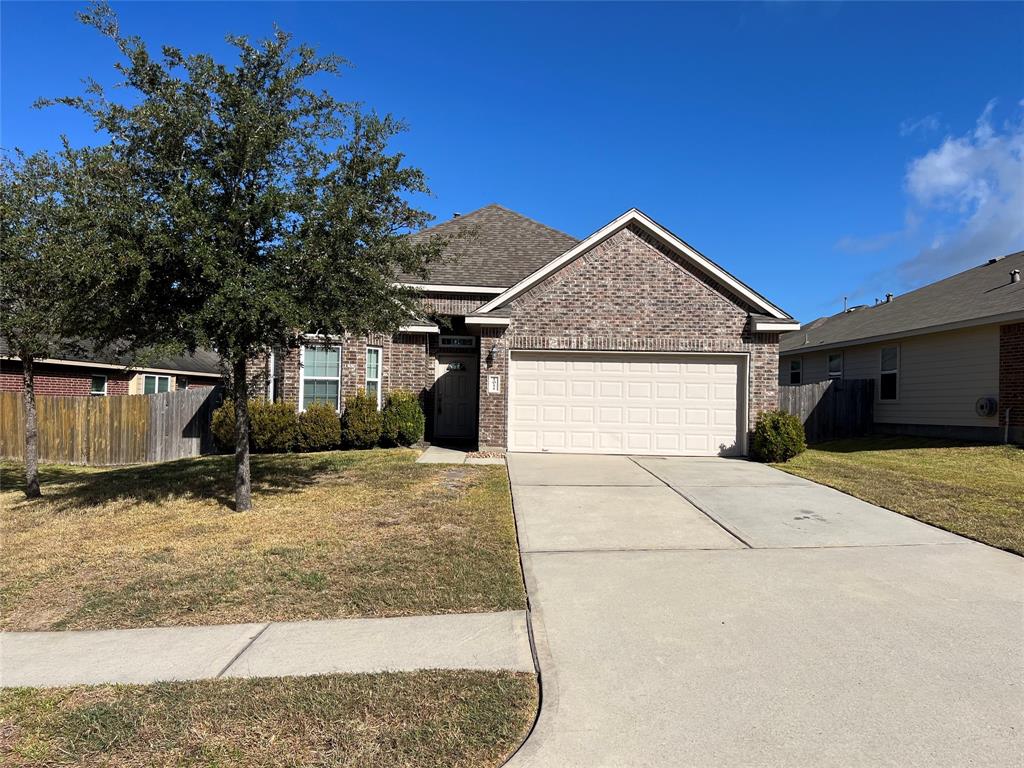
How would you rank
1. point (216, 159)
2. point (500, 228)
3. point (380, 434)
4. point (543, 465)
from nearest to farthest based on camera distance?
point (216, 159) → point (543, 465) → point (380, 434) → point (500, 228)

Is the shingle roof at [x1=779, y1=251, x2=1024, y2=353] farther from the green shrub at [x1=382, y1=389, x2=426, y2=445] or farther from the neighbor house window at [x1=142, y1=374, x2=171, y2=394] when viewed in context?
the neighbor house window at [x1=142, y1=374, x2=171, y2=394]

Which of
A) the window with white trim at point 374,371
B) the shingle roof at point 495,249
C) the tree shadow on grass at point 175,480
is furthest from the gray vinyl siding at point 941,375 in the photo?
the tree shadow on grass at point 175,480

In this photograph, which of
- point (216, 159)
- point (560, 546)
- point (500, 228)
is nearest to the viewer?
point (560, 546)

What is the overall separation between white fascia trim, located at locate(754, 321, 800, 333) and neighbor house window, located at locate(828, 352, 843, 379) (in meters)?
9.89

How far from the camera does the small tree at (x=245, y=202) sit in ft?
20.9

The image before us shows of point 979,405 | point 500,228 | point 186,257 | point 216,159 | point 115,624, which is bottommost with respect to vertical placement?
point 115,624

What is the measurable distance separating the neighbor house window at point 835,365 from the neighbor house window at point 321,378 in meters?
17.2

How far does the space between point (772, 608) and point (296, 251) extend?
5994 mm

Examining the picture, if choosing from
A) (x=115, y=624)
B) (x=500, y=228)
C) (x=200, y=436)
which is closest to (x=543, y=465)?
(x=115, y=624)

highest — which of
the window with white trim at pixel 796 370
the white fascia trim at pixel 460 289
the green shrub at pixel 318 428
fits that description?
the white fascia trim at pixel 460 289

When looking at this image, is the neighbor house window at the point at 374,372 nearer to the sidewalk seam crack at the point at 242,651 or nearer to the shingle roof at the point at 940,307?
the sidewalk seam crack at the point at 242,651

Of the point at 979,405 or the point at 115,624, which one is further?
the point at 979,405

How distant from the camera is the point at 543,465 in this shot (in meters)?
11.1

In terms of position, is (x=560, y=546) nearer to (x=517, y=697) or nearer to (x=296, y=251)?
(x=517, y=697)
